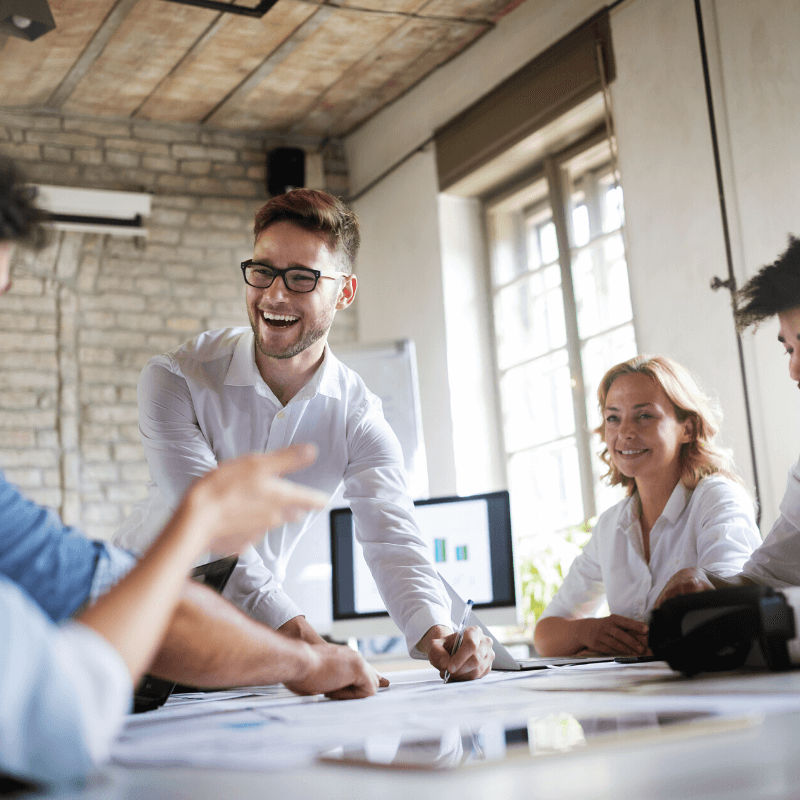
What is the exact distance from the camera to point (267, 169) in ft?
19.0

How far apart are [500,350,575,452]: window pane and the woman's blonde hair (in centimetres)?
200

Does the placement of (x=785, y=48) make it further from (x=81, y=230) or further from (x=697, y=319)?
(x=81, y=230)

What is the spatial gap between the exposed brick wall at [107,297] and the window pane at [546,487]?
152 cm

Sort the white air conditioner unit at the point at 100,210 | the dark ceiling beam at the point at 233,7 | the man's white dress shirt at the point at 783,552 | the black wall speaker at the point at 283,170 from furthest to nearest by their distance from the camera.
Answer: the black wall speaker at the point at 283,170, the white air conditioner unit at the point at 100,210, the dark ceiling beam at the point at 233,7, the man's white dress shirt at the point at 783,552

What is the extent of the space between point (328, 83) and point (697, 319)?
269cm

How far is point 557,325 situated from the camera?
4.88 m

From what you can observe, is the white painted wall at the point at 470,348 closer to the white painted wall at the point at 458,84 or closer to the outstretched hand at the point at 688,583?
the white painted wall at the point at 458,84

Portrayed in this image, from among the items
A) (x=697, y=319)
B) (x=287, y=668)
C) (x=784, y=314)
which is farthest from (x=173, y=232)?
(x=287, y=668)

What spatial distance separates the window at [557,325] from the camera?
14.9ft

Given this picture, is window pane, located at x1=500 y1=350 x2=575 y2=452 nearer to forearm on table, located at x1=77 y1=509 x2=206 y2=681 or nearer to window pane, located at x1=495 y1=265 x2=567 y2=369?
window pane, located at x1=495 y1=265 x2=567 y2=369

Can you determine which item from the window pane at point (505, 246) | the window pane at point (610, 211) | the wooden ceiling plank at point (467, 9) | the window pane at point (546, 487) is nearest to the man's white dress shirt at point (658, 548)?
the window pane at point (546, 487)

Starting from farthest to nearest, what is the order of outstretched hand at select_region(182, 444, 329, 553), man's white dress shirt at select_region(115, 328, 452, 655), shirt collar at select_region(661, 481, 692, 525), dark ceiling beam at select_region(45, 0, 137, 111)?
dark ceiling beam at select_region(45, 0, 137, 111) < shirt collar at select_region(661, 481, 692, 525) < man's white dress shirt at select_region(115, 328, 452, 655) < outstretched hand at select_region(182, 444, 329, 553)

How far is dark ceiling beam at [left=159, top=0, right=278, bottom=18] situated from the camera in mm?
4293

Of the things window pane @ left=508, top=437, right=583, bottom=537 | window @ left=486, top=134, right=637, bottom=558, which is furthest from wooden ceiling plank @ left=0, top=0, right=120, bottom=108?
window pane @ left=508, top=437, right=583, bottom=537
